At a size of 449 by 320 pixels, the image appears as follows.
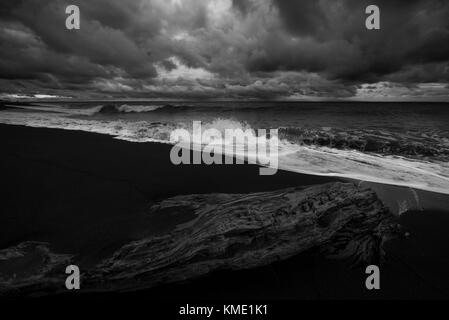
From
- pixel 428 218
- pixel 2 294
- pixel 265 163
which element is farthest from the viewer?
pixel 265 163

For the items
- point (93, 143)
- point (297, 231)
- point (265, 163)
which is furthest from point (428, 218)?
point (93, 143)

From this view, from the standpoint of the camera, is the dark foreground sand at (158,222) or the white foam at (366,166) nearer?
the dark foreground sand at (158,222)

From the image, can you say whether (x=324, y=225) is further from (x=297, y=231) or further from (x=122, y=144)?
(x=122, y=144)

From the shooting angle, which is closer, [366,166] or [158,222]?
[158,222]

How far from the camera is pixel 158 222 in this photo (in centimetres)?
312

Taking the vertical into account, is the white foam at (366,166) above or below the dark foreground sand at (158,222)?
above

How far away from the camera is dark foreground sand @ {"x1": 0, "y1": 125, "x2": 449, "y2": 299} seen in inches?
93.2

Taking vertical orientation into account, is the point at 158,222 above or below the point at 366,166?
below

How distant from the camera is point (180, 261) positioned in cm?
237

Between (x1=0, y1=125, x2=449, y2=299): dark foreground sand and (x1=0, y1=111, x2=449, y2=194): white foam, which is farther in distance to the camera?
(x1=0, y1=111, x2=449, y2=194): white foam

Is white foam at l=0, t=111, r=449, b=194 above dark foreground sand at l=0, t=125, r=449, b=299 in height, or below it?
above

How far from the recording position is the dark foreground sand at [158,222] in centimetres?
237

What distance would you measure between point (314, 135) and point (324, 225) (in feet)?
31.0
